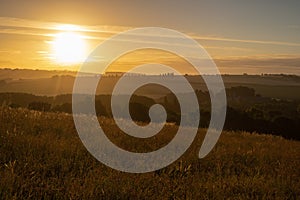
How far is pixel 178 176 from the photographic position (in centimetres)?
734

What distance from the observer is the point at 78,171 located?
21.9 ft

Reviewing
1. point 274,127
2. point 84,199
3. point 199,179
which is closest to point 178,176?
point 199,179

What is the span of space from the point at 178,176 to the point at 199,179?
39cm

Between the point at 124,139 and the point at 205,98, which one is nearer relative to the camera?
the point at 124,139

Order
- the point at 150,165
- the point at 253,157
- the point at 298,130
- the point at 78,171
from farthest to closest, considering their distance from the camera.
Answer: the point at 298,130 → the point at 253,157 → the point at 150,165 → the point at 78,171

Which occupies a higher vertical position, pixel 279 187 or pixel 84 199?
pixel 84 199

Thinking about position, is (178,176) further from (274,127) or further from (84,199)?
(274,127)

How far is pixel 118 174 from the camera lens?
22.0ft

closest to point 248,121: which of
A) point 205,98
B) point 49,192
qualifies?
point 49,192

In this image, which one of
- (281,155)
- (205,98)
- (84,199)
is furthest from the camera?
(205,98)

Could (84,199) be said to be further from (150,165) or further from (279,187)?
(279,187)

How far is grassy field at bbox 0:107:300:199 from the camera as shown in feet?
18.4

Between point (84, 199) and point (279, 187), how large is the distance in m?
3.55

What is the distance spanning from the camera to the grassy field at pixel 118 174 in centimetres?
560
